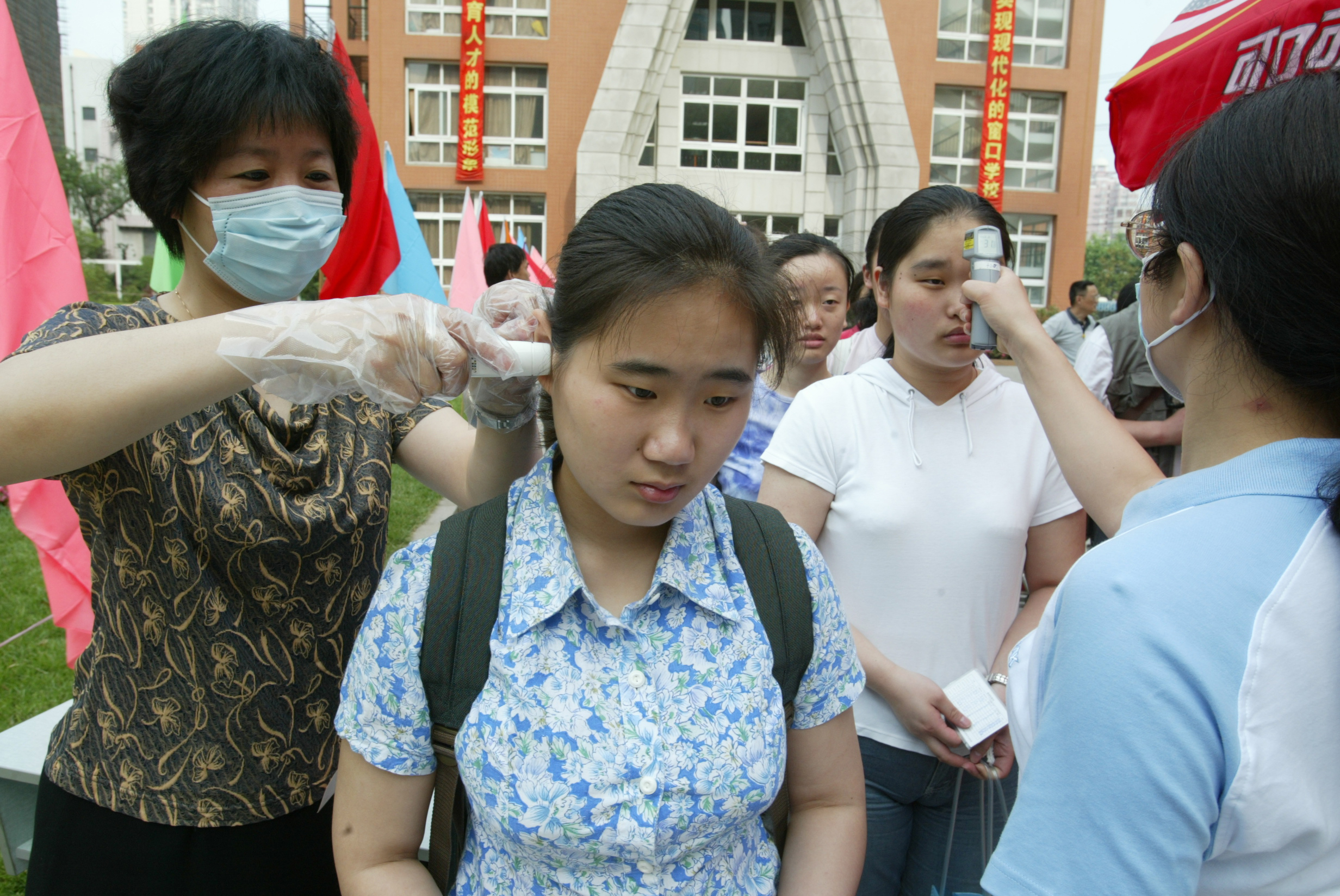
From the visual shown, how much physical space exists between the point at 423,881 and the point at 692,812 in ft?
1.28

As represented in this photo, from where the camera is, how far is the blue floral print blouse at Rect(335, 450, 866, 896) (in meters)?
1.04

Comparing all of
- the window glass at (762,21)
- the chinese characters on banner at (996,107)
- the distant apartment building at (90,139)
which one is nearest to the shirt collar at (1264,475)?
the chinese characters on banner at (996,107)

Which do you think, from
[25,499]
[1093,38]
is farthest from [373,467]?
[1093,38]

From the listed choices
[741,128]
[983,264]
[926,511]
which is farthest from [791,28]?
[926,511]

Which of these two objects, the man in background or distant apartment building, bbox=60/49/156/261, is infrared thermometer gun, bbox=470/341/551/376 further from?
distant apartment building, bbox=60/49/156/261

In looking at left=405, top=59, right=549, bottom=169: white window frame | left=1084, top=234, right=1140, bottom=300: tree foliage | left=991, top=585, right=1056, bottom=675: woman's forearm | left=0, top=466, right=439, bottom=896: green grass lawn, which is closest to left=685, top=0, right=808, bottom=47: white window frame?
left=405, top=59, right=549, bottom=169: white window frame

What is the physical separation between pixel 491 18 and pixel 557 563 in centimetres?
2232

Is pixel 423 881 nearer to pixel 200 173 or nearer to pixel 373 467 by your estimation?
pixel 373 467

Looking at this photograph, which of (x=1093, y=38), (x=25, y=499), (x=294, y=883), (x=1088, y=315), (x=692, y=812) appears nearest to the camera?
(x=692, y=812)

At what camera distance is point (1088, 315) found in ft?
29.2

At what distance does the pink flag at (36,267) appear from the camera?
8.37ft

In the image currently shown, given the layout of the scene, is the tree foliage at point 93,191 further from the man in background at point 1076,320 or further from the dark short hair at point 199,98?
the dark short hair at point 199,98

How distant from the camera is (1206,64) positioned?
179cm

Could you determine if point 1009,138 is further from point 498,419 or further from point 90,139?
point 90,139
